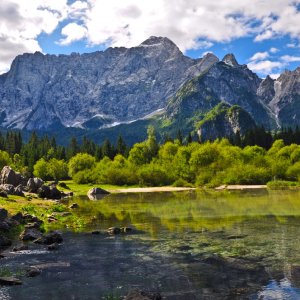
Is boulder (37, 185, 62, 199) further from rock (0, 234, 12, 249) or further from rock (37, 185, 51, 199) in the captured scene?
rock (0, 234, 12, 249)

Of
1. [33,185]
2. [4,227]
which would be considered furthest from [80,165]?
[4,227]

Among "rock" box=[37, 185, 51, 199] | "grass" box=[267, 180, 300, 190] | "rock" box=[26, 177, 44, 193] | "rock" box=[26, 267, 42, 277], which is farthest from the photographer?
"grass" box=[267, 180, 300, 190]

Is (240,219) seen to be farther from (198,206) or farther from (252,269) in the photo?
(252,269)

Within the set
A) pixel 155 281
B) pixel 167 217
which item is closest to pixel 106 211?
pixel 167 217

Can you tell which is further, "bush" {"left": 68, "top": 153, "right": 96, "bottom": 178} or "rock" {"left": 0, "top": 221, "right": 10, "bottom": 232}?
"bush" {"left": 68, "top": 153, "right": 96, "bottom": 178}

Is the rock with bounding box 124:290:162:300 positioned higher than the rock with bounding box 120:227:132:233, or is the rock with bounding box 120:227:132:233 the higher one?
the rock with bounding box 124:290:162:300

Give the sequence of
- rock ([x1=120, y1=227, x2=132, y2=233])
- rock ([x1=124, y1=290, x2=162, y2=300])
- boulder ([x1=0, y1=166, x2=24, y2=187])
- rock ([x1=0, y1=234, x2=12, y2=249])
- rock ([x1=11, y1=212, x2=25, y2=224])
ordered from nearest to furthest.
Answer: rock ([x1=124, y1=290, x2=162, y2=300]) < rock ([x1=0, y1=234, x2=12, y2=249]) < rock ([x1=120, y1=227, x2=132, y2=233]) < rock ([x1=11, y1=212, x2=25, y2=224]) < boulder ([x1=0, y1=166, x2=24, y2=187])

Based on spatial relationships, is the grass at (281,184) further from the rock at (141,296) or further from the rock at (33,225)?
the rock at (141,296)

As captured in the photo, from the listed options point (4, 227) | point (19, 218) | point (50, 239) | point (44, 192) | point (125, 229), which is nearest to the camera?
point (50, 239)

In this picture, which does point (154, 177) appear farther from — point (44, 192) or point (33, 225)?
point (33, 225)

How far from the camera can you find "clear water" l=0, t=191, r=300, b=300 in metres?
26.4

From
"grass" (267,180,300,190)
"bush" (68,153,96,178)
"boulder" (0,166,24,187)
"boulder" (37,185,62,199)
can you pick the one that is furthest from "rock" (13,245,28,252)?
"bush" (68,153,96,178)

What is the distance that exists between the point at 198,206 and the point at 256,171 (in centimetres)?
7135

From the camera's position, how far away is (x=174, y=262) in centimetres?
3372
